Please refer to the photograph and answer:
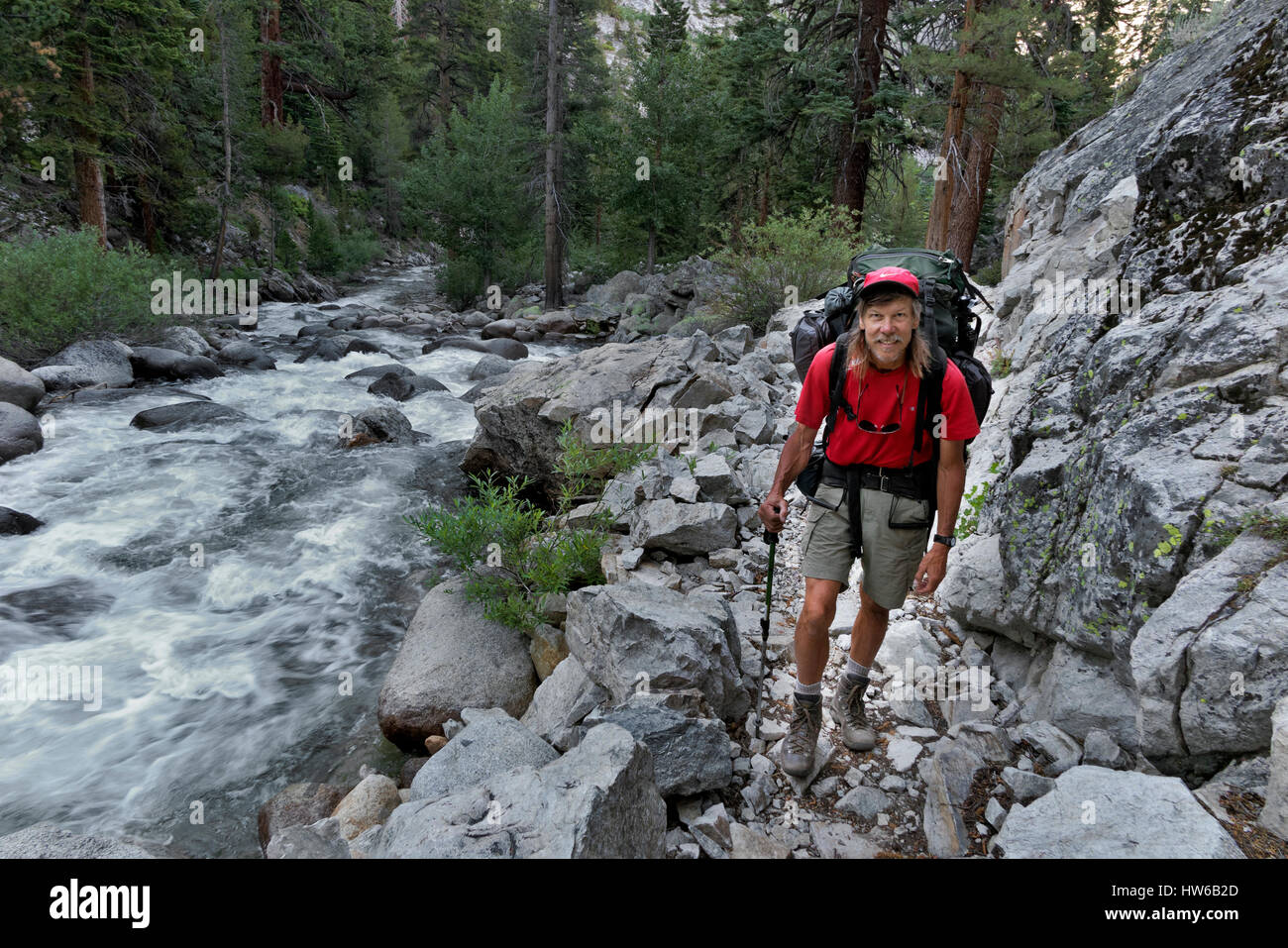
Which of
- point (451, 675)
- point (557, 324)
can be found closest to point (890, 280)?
point (451, 675)

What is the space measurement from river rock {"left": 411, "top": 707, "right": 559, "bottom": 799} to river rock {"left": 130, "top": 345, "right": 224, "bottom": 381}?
13.7 meters

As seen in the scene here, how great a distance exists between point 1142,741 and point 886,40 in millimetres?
17428

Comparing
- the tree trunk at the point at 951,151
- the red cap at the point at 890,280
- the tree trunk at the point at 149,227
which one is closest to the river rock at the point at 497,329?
the tree trunk at the point at 149,227

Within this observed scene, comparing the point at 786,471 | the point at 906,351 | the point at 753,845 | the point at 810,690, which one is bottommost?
the point at 753,845

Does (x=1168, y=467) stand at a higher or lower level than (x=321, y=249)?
lower

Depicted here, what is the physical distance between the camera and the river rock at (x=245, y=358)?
50.4 feet

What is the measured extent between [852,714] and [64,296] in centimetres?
1526

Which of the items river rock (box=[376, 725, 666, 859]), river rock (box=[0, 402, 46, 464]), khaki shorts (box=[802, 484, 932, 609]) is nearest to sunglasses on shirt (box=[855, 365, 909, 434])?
khaki shorts (box=[802, 484, 932, 609])

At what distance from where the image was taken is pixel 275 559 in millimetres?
7574

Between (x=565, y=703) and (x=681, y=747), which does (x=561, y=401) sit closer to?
(x=565, y=703)

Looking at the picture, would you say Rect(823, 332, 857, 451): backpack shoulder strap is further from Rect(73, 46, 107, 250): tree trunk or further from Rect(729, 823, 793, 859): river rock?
Rect(73, 46, 107, 250): tree trunk

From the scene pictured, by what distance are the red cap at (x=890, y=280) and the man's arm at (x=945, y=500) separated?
A: 0.70 metres

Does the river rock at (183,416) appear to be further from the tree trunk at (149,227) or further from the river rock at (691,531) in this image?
the tree trunk at (149,227)

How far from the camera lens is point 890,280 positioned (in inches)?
115
